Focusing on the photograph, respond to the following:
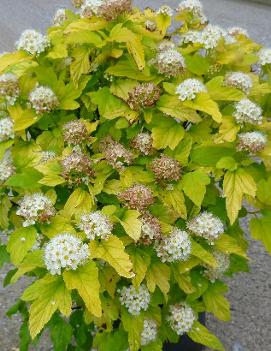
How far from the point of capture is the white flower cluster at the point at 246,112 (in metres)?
1.81

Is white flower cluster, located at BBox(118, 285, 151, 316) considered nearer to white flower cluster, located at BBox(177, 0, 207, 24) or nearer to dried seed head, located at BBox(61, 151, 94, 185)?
dried seed head, located at BBox(61, 151, 94, 185)

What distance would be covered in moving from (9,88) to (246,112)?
75 centimetres

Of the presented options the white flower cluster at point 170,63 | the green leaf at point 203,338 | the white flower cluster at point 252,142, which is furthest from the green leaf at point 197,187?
the green leaf at point 203,338

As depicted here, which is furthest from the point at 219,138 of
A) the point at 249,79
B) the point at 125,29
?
the point at 125,29

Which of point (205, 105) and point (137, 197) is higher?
point (205, 105)

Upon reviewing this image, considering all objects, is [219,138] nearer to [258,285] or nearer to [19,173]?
[19,173]

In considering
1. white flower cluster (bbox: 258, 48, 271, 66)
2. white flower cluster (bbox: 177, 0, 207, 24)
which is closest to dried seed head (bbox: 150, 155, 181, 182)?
white flower cluster (bbox: 258, 48, 271, 66)

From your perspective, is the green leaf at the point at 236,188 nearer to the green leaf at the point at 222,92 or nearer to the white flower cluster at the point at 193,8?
the green leaf at the point at 222,92

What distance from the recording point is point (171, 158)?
1.78 metres

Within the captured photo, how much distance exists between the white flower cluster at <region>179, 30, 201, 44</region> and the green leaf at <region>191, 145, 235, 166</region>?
0.45 metres

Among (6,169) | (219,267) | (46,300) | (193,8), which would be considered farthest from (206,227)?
(193,8)

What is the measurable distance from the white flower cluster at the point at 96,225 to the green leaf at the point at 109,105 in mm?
372

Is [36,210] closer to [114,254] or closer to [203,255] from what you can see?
[114,254]

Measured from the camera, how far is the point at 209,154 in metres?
1.79
